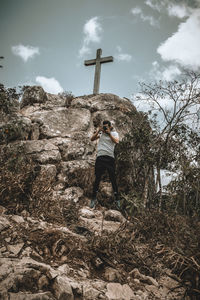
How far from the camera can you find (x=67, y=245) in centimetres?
198

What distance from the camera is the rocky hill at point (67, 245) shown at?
1406 mm

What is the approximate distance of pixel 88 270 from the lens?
179 centimetres

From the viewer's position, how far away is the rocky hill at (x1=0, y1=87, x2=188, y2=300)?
4.61 ft

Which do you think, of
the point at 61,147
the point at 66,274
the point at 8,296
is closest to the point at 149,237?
the point at 66,274

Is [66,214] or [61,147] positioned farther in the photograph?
[61,147]

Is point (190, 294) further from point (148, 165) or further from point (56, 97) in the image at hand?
point (56, 97)

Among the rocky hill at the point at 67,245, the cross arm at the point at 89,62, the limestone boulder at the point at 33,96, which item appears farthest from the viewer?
the cross arm at the point at 89,62

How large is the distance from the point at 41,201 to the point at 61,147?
302 cm

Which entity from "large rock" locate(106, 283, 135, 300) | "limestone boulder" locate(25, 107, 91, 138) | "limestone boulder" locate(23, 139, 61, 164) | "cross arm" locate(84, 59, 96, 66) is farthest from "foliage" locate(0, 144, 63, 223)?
"cross arm" locate(84, 59, 96, 66)

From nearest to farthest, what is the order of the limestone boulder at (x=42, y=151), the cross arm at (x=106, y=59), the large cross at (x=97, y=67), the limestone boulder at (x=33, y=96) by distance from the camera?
the limestone boulder at (x=42, y=151) < the limestone boulder at (x=33, y=96) < the cross arm at (x=106, y=59) < the large cross at (x=97, y=67)

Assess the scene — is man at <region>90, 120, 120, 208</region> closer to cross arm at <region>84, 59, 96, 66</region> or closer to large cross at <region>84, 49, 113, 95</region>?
large cross at <region>84, 49, 113, 95</region>

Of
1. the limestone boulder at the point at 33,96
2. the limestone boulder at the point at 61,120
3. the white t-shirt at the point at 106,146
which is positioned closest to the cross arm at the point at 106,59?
the limestone boulder at the point at 61,120

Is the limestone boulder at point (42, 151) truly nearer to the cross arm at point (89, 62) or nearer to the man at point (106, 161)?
the man at point (106, 161)

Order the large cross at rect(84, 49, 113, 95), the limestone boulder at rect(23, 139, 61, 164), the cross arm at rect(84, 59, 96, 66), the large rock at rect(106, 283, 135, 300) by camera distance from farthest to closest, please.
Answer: the cross arm at rect(84, 59, 96, 66)
the large cross at rect(84, 49, 113, 95)
the limestone boulder at rect(23, 139, 61, 164)
the large rock at rect(106, 283, 135, 300)
